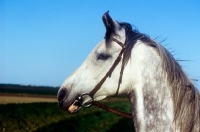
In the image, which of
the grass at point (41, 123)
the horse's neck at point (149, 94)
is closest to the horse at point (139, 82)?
the horse's neck at point (149, 94)

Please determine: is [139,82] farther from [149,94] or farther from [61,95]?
[61,95]

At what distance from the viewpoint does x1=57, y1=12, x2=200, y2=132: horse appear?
372cm

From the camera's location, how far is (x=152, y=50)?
3.97m

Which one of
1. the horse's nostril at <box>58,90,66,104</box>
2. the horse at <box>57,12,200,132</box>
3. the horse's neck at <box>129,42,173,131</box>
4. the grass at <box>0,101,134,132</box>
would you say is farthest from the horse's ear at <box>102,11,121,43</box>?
the grass at <box>0,101,134,132</box>

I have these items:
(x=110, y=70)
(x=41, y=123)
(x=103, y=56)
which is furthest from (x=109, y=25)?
(x=41, y=123)

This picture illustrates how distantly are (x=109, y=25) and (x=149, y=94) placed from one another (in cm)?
106

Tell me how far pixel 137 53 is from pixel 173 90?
0.66 meters

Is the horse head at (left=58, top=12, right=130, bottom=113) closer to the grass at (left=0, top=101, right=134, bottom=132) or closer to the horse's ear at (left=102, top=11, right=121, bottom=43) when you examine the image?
the horse's ear at (left=102, top=11, right=121, bottom=43)

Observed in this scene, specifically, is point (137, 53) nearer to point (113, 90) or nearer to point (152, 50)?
point (152, 50)

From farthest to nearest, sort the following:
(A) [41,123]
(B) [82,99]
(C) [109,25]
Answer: (A) [41,123]
(B) [82,99]
(C) [109,25]

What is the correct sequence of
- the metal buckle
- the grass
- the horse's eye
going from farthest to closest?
the grass → the metal buckle → the horse's eye

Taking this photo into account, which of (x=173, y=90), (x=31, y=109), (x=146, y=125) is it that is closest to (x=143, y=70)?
(x=173, y=90)

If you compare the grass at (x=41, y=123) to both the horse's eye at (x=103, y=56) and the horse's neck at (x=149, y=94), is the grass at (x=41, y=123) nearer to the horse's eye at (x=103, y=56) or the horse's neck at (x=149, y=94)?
the horse's eye at (x=103, y=56)

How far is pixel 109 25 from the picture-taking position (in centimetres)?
407
